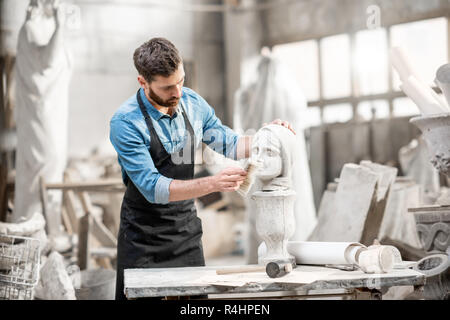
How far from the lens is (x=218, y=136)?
3.04 m

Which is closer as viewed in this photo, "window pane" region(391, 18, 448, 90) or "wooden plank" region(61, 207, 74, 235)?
"wooden plank" region(61, 207, 74, 235)

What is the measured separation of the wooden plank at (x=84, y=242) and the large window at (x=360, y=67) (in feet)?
12.6

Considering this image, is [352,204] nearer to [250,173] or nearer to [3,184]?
[250,173]

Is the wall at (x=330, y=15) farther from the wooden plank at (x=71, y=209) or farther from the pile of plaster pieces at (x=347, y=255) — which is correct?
the pile of plaster pieces at (x=347, y=255)

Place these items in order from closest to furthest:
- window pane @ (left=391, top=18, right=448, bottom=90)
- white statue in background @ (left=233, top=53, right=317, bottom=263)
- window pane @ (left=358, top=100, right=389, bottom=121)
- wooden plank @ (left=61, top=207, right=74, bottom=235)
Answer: wooden plank @ (left=61, top=207, right=74, bottom=235), white statue in background @ (left=233, top=53, right=317, bottom=263), window pane @ (left=391, top=18, right=448, bottom=90), window pane @ (left=358, top=100, right=389, bottom=121)

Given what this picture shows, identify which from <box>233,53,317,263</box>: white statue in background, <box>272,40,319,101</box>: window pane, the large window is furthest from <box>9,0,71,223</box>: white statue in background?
<box>272,40,319,101</box>: window pane

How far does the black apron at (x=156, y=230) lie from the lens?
293cm

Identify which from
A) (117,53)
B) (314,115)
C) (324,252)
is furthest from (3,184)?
(314,115)

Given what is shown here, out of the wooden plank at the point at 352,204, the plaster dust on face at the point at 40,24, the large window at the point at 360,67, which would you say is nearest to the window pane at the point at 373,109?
the large window at the point at 360,67

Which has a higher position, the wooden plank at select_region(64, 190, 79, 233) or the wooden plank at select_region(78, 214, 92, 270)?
the wooden plank at select_region(64, 190, 79, 233)

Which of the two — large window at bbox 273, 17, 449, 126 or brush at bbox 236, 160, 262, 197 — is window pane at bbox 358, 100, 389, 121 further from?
brush at bbox 236, 160, 262, 197

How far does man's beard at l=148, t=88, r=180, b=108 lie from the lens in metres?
2.82

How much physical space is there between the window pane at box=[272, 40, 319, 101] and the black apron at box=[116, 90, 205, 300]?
18.4 feet
